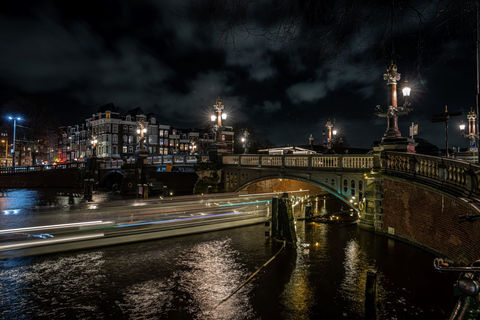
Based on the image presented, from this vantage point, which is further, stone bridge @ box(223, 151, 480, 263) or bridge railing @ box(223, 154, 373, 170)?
bridge railing @ box(223, 154, 373, 170)

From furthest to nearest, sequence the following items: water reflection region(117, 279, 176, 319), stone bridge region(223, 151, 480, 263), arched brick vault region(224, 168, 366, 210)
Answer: arched brick vault region(224, 168, 366, 210) < stone bridge region(223, 151, 480, 263) < water reflection region(117, 279, 176, 319)

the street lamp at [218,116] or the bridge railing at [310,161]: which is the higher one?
the street lamp at [218,116]

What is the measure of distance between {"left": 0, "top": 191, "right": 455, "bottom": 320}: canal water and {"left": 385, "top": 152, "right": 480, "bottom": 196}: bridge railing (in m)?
2.92

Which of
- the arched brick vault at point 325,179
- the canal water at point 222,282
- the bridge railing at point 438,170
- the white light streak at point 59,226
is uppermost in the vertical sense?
the bridge railing at point 438,170

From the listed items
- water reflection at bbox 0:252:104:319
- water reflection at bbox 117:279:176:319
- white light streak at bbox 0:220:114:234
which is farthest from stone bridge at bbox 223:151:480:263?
white light streak at bbox 0:220:114:234

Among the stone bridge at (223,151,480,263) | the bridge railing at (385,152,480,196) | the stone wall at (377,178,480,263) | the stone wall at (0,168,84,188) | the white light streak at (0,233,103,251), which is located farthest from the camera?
the stone wall at (0,168,84,188)

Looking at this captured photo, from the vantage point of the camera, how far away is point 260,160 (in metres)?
20.7

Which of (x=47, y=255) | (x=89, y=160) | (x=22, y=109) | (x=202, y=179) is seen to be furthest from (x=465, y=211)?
(x=22, y=109)

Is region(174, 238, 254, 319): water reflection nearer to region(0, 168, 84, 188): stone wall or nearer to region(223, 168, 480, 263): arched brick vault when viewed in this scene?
region(223, 168, 480, 263): arched brick vault

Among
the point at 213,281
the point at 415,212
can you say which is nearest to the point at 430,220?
the point at 415,212

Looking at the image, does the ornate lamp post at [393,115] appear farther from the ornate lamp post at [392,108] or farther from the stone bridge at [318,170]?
the stone bridge at [318,170]

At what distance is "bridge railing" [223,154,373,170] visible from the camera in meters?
14.9

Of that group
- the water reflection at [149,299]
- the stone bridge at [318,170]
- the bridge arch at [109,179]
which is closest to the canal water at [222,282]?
the water reflection at [149,299]

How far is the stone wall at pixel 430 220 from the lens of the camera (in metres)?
8.28
